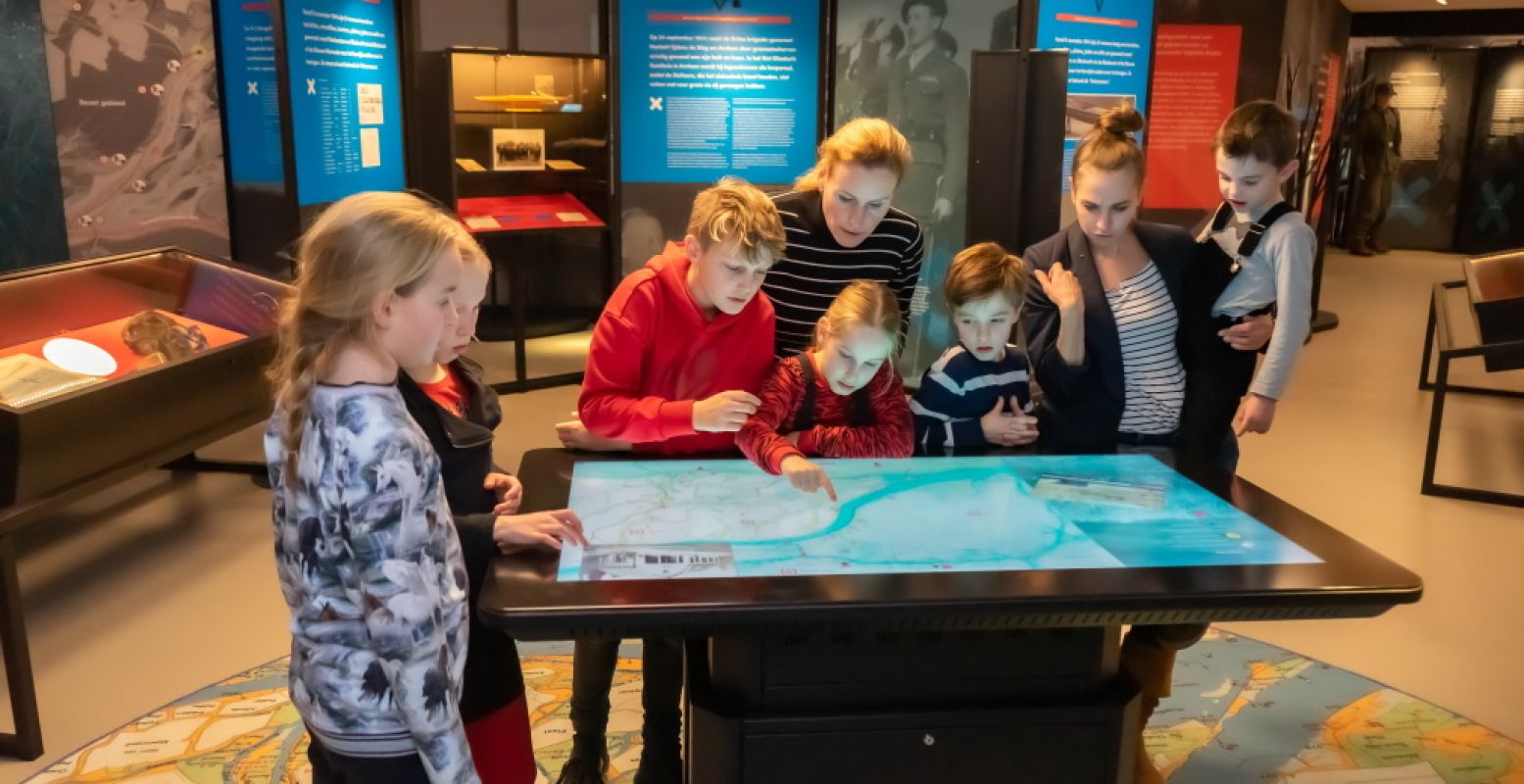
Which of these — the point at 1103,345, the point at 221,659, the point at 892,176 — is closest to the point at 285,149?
the point at 221,659

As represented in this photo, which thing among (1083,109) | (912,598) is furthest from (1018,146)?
(1083,109)

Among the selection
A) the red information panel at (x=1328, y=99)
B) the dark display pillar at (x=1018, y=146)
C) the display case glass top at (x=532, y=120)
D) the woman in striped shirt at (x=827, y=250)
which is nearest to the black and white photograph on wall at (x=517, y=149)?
the display case glass top at (x=532, y=120)

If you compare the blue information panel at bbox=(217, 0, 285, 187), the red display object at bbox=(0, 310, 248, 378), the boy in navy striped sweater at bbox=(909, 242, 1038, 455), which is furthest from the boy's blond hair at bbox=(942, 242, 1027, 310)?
the blue information panel at bbox=(217, 0, 285, 187)

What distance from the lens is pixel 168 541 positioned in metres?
4.38

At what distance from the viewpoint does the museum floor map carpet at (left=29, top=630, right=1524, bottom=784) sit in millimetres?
2850

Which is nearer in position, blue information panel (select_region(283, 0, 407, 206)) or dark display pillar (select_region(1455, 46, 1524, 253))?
blue information panel (select_region(283, 0, 407, 206))

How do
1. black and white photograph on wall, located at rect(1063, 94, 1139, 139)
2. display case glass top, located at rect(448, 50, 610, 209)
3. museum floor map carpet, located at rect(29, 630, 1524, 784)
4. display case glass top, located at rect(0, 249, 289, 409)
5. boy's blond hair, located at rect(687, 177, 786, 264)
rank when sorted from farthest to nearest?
display case glass top, located at rect(448, 50, 610, 209)
black and white photograph on wall, located at rect(1063, 94, 1139, 139)
display case glass top, located at rect(0, 249, 289, 409)
museum floor map carpet, located at rect(29, 630, 1524, 784)
boy's blond hair, located at rect(687, 177, 786, 264)

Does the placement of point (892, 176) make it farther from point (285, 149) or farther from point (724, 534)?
point (285, 149)

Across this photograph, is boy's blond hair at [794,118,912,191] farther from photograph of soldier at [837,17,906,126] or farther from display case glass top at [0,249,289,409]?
photograph of soldier at [837,17,906,126]

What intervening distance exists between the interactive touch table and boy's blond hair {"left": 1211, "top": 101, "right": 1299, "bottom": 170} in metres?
0.94

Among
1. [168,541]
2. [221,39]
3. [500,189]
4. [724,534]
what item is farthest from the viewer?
[500,189]

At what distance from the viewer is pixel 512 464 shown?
507 centimetres

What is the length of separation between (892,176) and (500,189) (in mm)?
4799

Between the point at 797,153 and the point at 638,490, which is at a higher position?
the point at 797,153
